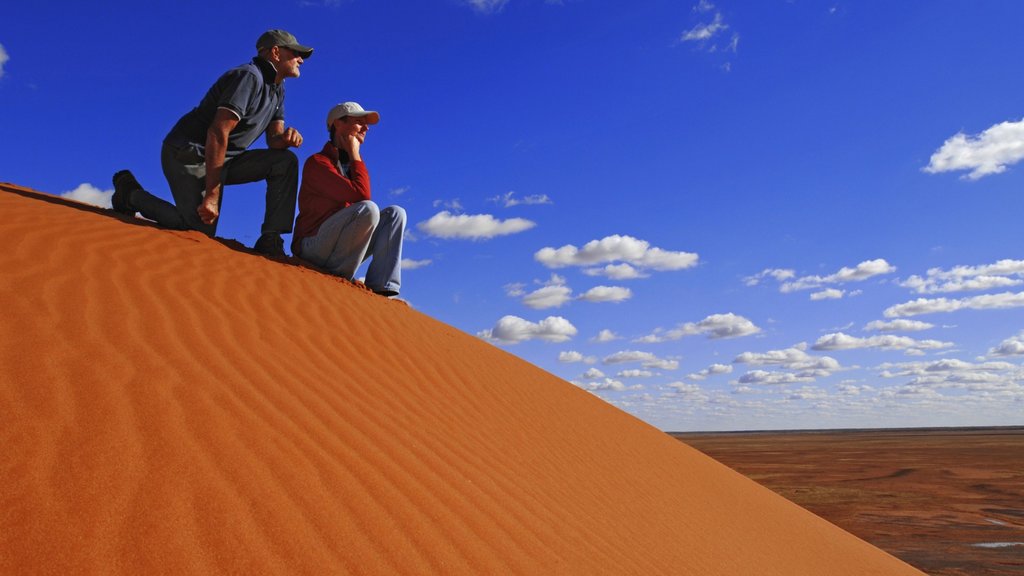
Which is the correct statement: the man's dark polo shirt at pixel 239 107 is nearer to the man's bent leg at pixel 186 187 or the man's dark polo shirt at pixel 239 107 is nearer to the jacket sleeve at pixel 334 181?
the man's bent leg at pixel 186 187

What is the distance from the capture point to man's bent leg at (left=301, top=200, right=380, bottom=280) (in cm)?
580

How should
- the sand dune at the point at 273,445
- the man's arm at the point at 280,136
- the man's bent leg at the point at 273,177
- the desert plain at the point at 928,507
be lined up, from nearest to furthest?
the sand dune at the point at 273,445, the man's bent leg at the point at 273,177, the man's arm at the point at 280,136, the desert plain at the point at 928,507

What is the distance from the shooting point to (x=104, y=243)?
179 inches

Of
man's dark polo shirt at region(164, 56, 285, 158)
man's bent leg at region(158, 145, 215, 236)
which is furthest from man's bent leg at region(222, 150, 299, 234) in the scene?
man's bent leg at region(158, 145, 215, 236)

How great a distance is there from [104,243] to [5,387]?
2.31 meters

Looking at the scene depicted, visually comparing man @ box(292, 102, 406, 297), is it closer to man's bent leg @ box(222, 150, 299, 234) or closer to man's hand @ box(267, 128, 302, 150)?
man's bent leg @ box(222, 150, 299, 234)

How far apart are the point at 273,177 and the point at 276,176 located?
31 millimetres

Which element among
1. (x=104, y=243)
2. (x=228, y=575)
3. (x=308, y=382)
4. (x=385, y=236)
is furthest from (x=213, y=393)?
(x=385, y=236)

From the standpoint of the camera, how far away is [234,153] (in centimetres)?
583

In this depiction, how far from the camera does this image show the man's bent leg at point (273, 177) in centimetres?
587

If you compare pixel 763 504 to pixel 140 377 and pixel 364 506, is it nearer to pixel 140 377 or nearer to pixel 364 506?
pixel 364 506

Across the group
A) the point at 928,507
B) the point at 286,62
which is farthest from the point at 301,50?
the point at 928,507

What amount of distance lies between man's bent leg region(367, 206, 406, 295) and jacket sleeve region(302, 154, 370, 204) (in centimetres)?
28

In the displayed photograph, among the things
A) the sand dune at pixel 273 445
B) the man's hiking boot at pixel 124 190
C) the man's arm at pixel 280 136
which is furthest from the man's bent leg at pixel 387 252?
the man's hiking boot at pixel 124 190
